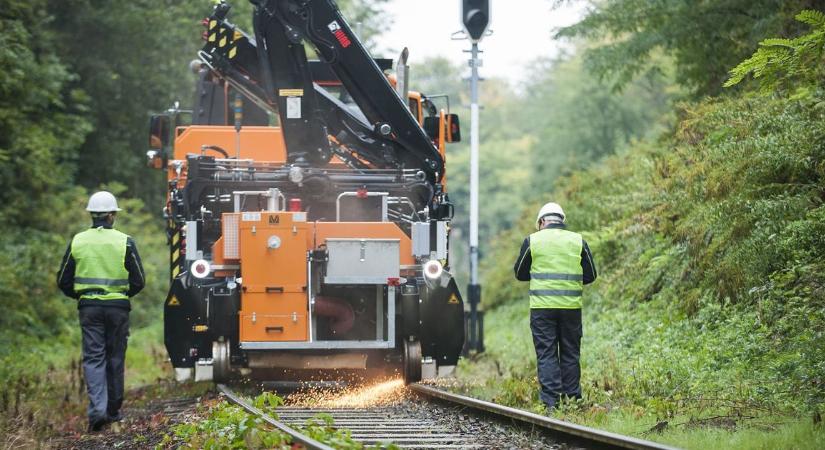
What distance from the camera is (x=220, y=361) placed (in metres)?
11.7

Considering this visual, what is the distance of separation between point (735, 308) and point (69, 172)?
18633 mm

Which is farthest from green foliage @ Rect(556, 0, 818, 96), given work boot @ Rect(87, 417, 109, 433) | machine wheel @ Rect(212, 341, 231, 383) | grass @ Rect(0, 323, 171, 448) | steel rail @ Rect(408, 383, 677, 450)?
work boot @ Rect(87, 417, 109, 433)

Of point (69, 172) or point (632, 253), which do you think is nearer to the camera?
point (632, 253)

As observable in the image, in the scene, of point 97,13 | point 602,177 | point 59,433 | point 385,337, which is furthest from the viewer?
point 97,13

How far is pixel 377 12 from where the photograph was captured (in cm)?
4088

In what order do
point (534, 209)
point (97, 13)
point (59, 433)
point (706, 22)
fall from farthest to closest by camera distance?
point (97, 13)
point (534, 209)
point (706, 22)
point (59, 433)

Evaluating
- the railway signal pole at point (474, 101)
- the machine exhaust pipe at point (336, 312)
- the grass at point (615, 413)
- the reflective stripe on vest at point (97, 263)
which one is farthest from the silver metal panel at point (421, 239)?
the railway signal pole at point (474, 101)

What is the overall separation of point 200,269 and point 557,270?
3386mm

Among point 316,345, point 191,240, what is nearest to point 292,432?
point 316,345

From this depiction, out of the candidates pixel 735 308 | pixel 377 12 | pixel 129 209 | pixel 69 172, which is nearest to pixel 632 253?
pixel 735 308

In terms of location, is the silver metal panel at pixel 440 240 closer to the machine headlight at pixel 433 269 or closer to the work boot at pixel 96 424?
the machine headlight at pixel 433 269

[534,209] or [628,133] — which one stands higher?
[628,133]

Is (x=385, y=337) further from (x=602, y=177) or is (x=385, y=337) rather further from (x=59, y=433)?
(x=602, y=177)

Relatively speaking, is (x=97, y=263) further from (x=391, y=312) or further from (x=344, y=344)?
(x=391, y=312)
